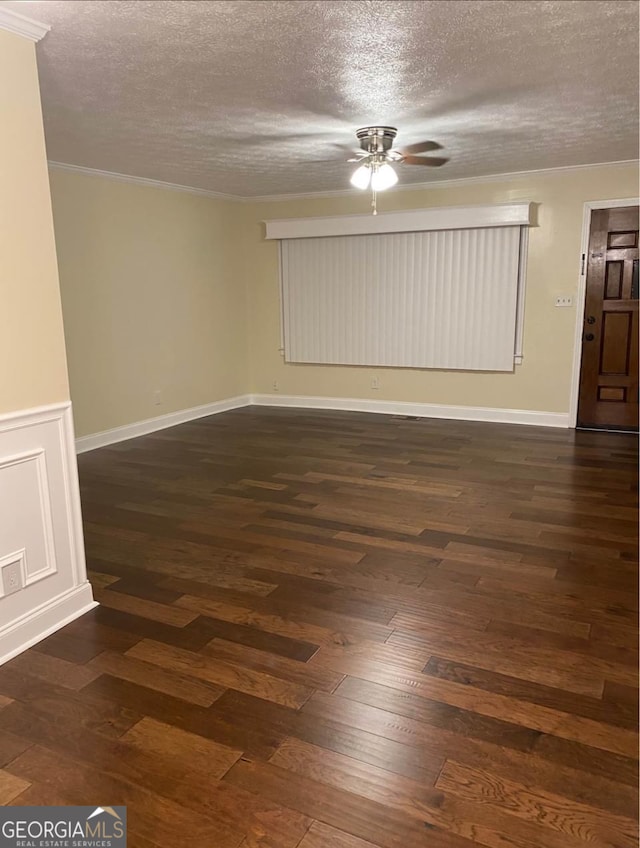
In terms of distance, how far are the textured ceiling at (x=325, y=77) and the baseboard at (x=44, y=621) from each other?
2266 millimetres

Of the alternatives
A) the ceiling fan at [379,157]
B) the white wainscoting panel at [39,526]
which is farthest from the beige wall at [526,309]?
the white wainscoting panel at [39,526]

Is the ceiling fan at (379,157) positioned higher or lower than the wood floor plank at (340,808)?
higher

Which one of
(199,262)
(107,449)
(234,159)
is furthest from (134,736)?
(199,262)

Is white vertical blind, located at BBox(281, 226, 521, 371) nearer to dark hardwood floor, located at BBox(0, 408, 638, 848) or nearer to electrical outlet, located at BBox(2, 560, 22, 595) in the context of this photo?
dark hardwood floor, located at BBox(0, 408, 638, 848)

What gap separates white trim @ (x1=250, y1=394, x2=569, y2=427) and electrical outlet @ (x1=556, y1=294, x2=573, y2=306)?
1.05 meters

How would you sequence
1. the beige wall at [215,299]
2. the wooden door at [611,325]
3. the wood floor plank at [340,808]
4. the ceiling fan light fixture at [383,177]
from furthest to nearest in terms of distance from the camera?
the wooden door at [611,325], the beige wall at [215,299], the ceiling fan light fixture at [383,177], the wood floor plank at [340,808]

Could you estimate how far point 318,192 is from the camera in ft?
21.4

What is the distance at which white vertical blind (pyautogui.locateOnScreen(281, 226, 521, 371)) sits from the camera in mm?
6062

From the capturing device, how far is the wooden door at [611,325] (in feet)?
18.2

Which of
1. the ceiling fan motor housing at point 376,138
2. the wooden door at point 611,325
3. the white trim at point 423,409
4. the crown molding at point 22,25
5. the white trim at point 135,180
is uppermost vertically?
the white trim at point 135,180

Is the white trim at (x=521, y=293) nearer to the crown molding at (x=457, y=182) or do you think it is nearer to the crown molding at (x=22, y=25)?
the crown molding at (x=457, y=182)

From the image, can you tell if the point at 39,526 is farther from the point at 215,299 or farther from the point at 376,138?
the point at 215,299

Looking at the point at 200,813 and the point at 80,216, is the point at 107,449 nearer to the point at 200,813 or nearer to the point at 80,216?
the point at 80,216

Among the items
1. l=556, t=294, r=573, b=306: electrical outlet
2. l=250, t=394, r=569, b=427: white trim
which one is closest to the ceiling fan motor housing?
l=556, t=294, r=573, b=306: electrical outlet
